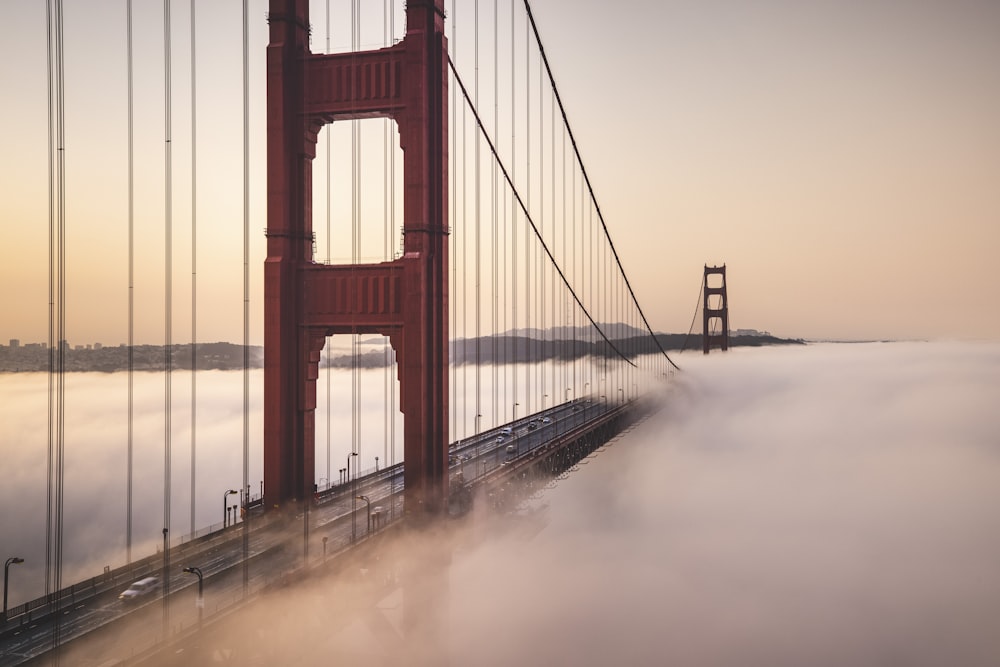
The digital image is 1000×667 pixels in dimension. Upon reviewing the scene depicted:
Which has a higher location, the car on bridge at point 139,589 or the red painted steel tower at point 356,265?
the red painted steel tower at point 356,265

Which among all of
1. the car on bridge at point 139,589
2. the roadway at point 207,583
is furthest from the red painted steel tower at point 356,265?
the car on bridge at point 139,589

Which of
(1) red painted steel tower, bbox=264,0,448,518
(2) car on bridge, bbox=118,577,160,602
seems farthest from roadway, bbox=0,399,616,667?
(1) red painted steel tower, bbox=264,0,448,518

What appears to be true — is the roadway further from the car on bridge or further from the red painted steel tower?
the red painted steel tower

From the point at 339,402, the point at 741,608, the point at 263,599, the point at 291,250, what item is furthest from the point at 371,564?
the point at 339,402

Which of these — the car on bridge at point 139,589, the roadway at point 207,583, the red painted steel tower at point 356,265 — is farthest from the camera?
the red painted steel tower at point 356,265

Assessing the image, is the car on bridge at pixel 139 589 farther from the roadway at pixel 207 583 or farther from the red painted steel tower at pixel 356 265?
the red painted steel tower at pixel 356 265

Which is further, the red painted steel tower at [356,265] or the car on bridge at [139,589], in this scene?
the red painted steel tower at [356,265]

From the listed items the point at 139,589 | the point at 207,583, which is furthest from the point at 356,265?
the point at 139,589
